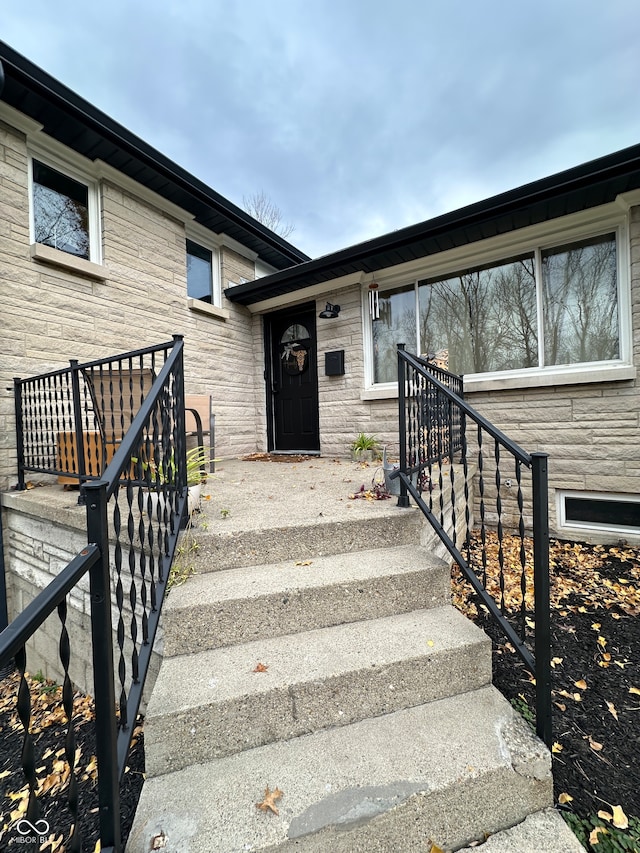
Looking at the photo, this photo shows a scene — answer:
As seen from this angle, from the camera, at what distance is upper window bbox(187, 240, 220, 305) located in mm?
5328

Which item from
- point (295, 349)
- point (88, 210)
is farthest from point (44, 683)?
point (295, 349)

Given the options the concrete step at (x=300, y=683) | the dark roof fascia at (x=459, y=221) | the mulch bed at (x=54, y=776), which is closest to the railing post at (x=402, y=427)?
the concrete step at (x=300, y=683)

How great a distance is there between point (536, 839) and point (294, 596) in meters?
1.11

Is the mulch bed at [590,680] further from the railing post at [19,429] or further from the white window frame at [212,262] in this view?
the white window frame at [212,262]

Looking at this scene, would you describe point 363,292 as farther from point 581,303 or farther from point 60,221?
point 60,221

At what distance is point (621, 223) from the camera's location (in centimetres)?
351

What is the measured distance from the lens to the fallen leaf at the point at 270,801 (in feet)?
3.61

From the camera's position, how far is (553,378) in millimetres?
3697

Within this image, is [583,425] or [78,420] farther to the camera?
[583,425]

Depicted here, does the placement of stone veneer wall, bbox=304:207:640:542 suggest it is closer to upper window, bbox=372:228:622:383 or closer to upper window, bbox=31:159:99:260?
upper window, bbox=372:228:622:383

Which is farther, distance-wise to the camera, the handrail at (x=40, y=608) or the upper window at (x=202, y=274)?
the upper window at (x=202, y=274)

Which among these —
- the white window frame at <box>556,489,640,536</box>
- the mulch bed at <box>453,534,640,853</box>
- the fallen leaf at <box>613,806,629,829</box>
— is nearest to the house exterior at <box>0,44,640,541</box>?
the white window frame at <box>556,489,640,536</box>

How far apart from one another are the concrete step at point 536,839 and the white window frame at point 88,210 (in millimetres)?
5037

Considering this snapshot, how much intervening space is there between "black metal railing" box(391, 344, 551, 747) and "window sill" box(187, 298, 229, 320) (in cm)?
339
